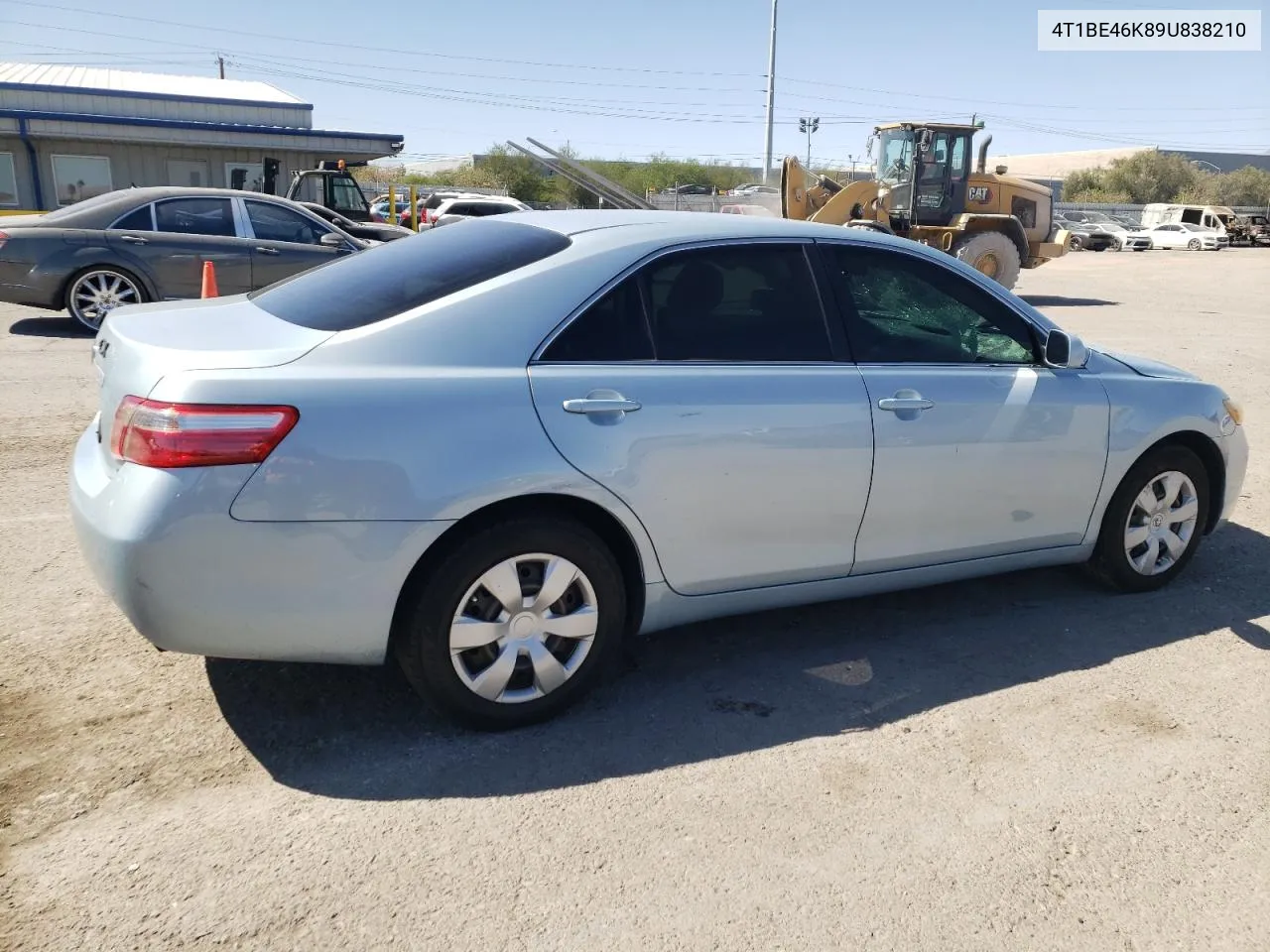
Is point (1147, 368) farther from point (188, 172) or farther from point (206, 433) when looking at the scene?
point (188, 172)

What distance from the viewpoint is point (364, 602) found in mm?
2988

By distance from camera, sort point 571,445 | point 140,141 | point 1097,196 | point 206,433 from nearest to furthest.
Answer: point 206,433, point 571,445, point 140,141, point 1097,196

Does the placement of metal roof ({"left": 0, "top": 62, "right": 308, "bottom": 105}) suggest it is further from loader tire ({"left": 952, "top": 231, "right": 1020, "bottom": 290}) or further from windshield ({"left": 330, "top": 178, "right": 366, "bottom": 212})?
loader tire ({"left": 952, "top": 231, "right": 1020, "bottom": 290})

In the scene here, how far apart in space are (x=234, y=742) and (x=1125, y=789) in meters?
2.68

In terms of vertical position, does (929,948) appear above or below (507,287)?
below

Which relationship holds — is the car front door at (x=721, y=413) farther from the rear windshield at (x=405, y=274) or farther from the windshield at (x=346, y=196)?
the windshield at (x=346, y=196)

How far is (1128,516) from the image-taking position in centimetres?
448

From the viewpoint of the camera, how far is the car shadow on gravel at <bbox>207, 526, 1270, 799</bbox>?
123 inches

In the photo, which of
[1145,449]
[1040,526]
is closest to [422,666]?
[1040,526]

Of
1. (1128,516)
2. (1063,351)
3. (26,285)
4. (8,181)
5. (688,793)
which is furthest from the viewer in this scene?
(8,181)

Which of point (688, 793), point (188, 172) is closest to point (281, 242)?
point (688, 793)

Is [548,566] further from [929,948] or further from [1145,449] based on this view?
[1145,449]

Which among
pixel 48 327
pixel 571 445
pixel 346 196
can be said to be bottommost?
pixel 48 327

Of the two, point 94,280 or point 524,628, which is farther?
point 94,280
